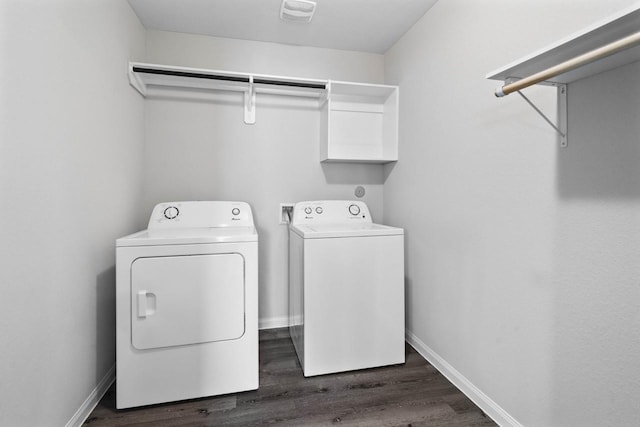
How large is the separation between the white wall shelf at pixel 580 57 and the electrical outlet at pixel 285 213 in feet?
5.39

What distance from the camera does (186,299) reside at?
1533 millimetres

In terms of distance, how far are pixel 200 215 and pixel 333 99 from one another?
1.33 metres

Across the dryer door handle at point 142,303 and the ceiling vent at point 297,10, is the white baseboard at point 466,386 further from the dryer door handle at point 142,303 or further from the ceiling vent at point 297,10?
the ceiling vent at point 297,10

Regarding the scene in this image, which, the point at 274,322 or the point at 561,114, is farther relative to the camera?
the point at 274,322

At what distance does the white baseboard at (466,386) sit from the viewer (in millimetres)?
1402

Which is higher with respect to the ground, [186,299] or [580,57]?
[580,57]

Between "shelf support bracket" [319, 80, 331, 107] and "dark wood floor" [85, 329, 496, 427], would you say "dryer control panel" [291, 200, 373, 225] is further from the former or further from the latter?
"dark wood floor" [85, 329, 496, 427]

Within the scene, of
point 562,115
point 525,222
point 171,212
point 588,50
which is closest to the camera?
point 588,50

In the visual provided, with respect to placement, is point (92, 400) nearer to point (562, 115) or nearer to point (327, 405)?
point (327, 405)

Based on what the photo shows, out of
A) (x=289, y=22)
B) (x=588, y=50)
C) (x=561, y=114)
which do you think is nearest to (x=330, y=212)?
(x=289, y=22)

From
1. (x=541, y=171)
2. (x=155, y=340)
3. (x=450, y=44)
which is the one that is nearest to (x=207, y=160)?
(x=155, y=340)

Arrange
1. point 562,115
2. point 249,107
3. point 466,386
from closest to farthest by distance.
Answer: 1. point 562,115
2. point 466,386
3. point 249,107

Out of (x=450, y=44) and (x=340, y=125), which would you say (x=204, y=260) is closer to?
(x=340, y=125)

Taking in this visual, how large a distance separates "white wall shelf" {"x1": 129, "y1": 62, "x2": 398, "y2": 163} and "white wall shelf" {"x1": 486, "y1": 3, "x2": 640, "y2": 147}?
1265 mm
